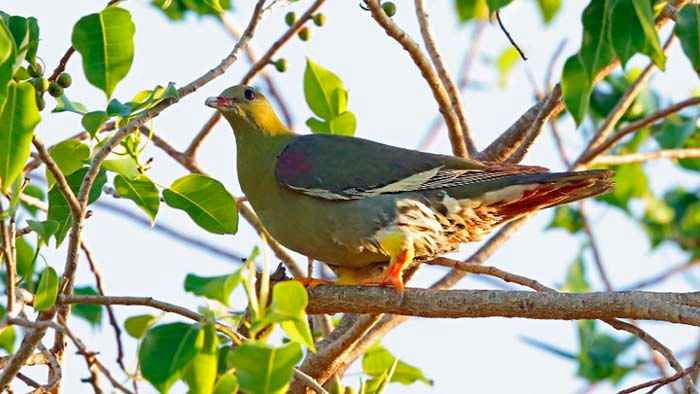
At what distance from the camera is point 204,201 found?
397 cm

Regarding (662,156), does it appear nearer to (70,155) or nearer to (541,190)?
(541,190)

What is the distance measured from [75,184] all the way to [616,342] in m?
4.08

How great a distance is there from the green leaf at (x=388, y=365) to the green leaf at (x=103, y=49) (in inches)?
66.1

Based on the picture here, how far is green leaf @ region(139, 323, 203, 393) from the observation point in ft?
9.75

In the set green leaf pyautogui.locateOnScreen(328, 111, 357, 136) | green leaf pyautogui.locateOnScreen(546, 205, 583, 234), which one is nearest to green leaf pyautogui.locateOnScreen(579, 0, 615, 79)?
green leaf pyautogui.locateOnScreen(328, 111, 357, 136)

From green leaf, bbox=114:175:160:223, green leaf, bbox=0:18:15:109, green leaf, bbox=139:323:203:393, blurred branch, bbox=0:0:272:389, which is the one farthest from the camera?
green leaf, bbox=114:175:160:223

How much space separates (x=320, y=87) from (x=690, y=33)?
1702 millimetres

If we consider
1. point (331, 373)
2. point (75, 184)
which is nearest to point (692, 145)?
point (331, 373)

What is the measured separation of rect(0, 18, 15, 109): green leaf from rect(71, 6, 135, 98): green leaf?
0.37m

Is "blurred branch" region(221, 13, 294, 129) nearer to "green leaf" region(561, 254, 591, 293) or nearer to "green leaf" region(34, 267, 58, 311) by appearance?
"green leaf" region(561, 254, 591, 293)

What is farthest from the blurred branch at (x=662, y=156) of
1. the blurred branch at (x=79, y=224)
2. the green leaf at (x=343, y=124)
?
the blurred branch at (x=79, y=224)

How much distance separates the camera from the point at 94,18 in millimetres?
3633

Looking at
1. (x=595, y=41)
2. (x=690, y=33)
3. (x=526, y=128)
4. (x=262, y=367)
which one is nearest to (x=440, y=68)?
(x=526, y=128)

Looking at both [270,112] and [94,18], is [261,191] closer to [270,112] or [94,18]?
[270,112]
